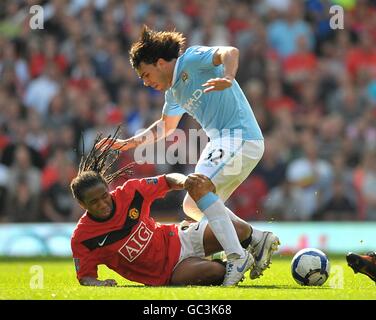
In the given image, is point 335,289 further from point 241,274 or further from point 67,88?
point 67,88

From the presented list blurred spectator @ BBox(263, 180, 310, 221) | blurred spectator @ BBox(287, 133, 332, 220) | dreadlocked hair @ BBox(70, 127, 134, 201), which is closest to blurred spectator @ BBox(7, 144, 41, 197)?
blurred spectator @ BBox(263, 180, 310, 221)

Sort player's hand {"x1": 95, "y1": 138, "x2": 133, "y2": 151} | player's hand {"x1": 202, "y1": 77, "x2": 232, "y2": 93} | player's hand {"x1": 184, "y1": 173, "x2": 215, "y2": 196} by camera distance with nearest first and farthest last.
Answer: player's hand {"x1": 202, "y1": 77, "x2": 232, "y2": 93}
player's hand {"x1": 184, "y1": 173, "x2": 215, "y2": 196}
player's hand {"x1": 95, "y1": 138, "x2": 133, "y2": 151}

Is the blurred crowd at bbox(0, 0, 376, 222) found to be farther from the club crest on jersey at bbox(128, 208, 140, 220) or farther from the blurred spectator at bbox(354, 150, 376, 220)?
the club crest on jersey at bbox(128, 208, 140, 220)

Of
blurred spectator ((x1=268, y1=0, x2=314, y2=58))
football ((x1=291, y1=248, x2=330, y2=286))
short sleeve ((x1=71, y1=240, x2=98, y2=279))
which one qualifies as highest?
blurred spectator ((x1=268, y1=0, x2=314, y2=58))

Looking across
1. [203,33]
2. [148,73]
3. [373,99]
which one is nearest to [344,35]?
[373,99]

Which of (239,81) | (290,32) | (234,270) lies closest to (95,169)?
(234,270)

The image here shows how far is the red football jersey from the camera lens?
310 inches

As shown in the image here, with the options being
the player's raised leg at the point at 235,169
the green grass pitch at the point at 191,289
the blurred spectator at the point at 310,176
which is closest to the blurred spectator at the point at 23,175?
the blurred spectator at the point at 310,176

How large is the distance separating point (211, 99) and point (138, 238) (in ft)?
4.54

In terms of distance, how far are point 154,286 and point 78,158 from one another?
7915mm

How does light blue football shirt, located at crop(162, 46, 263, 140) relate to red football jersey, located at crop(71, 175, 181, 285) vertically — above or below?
above

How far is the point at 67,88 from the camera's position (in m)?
16.6

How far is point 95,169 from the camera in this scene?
848cm

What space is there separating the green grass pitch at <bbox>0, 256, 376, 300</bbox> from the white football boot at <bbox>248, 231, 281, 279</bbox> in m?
0.12
